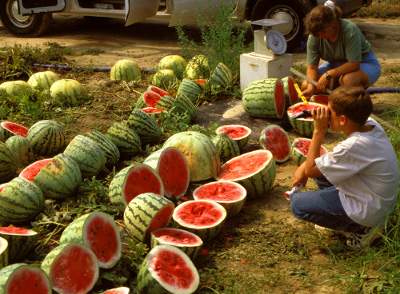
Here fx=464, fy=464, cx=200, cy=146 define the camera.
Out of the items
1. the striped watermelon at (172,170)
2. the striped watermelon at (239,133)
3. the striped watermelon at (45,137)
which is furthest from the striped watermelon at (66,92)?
the striped watermelon at (172,170)

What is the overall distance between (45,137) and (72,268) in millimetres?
2465

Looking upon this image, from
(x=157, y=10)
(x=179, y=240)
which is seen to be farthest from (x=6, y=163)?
(x=157, y=10)

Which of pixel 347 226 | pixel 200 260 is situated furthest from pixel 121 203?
pixel 347 226

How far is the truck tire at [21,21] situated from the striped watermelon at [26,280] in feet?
30.7

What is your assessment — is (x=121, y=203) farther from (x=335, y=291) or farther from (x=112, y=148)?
(x=335, y=291)

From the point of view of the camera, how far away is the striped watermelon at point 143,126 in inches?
209

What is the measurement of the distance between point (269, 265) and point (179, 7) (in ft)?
A: 23.1

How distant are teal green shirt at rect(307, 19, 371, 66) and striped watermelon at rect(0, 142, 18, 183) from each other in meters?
3.93

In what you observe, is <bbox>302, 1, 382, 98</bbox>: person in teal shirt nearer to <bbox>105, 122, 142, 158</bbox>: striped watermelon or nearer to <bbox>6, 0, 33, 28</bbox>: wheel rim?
<bbox>105, 122, 142, 158</bbox>: striped watermelon

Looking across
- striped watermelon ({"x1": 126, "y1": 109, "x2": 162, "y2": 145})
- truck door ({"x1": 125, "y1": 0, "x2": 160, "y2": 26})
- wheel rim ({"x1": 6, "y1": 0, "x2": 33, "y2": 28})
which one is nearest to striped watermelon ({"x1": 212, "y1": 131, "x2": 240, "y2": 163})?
striped watermelon ({"x1": 126, "y1": 109, "x2": 162, "y2": 145})

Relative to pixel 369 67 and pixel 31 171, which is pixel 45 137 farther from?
→ pixel 369 67

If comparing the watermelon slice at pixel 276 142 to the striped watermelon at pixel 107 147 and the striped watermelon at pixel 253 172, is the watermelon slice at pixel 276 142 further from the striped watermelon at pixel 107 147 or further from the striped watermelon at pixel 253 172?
the striped watermelon at pixel 107 147

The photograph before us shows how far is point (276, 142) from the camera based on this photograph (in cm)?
520

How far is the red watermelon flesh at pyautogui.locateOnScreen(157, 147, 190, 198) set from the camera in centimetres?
429
